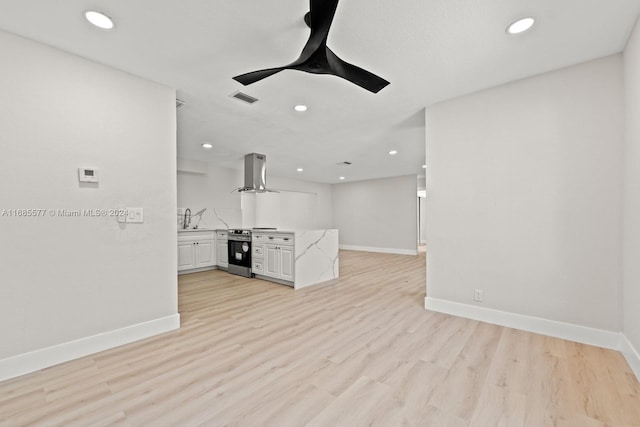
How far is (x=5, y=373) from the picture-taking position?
1.89 m

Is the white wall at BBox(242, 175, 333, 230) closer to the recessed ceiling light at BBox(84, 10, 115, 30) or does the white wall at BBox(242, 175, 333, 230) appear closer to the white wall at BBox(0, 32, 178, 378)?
the white wall at BBox(0, 32, 178, 378)

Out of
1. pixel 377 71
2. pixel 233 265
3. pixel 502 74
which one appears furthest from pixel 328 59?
pixel 233 265

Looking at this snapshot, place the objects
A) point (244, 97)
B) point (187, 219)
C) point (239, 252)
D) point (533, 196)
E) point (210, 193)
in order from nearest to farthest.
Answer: point (533, 196)
point (244, 97)
point (239, 252)
point (187, 219)
point (210, 193)

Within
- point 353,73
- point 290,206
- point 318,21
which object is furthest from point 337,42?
point 290,206

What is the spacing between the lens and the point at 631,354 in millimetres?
2016

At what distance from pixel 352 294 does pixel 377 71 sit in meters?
2.88

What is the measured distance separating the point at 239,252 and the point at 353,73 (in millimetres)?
4227

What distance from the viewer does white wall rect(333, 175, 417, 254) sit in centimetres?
834

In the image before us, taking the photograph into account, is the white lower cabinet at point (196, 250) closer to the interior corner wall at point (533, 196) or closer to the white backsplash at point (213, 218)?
the white backsplash at point (213, 218)

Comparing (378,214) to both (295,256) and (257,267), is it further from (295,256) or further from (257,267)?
(295,256)

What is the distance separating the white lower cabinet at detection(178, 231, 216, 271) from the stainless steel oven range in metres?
0.60

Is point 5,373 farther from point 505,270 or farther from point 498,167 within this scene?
point 498,167

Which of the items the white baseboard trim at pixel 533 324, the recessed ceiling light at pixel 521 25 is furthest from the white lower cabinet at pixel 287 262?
the recessed ceiling light at pixel 521 25

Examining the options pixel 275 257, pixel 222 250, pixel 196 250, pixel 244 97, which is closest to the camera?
pixel 244 97
